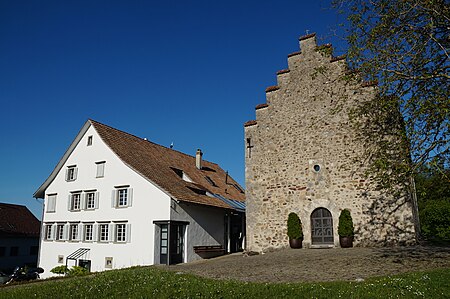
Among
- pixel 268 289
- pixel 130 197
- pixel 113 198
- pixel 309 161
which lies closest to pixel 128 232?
pixel 130 197

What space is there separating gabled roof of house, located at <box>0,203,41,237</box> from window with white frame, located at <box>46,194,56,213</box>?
1029 centimetres

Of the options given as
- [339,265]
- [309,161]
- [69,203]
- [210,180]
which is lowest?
[339,265]

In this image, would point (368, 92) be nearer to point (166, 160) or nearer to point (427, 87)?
point (427, 87)

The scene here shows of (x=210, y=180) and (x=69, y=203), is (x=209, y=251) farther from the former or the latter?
(x=69, y=203)

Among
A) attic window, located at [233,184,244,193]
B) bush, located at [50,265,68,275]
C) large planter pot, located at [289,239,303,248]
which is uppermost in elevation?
attic window, located at [233,184,244,193]

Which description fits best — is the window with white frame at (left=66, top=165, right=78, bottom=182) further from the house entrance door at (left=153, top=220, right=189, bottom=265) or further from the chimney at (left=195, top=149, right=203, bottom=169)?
the chimney at (left=195, top=149, right=203, bottom=169)

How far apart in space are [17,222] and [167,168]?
19.8m

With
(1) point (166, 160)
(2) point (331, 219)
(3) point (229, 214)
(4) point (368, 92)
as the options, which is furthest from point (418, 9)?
(1) point (166, 160)

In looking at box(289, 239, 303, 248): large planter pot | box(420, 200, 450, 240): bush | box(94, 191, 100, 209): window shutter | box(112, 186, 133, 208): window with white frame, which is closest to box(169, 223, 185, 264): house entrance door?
box(112, 186, 133, 208): window with white frame

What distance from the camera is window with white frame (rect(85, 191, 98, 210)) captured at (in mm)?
21677

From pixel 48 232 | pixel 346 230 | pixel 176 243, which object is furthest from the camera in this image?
pixel 48 232

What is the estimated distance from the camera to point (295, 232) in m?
16.2

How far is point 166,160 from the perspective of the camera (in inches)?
988

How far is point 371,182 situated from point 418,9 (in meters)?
6.86
